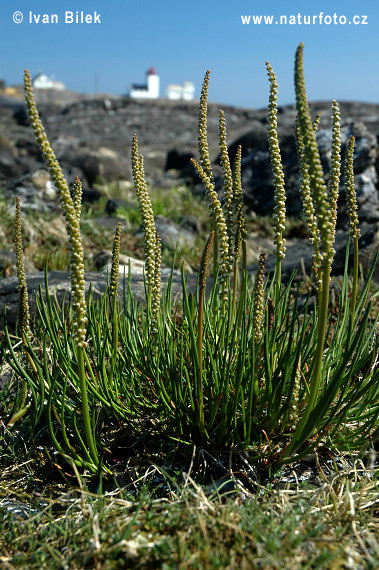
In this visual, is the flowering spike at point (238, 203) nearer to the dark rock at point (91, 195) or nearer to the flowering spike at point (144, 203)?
the flowering spike at point (144, 203)

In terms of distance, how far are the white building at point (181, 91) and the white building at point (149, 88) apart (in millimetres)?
2685

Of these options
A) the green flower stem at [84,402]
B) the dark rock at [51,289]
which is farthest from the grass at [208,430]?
the dark rock at [51,289]

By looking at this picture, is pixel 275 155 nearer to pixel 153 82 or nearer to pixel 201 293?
pixel 201 293

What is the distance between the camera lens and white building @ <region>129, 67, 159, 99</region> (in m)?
56.3

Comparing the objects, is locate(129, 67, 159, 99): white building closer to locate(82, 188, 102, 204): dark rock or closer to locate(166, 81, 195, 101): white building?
locate(166, 81, 195, 101): white building

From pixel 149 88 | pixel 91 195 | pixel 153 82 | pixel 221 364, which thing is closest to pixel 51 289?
pixel 221 364

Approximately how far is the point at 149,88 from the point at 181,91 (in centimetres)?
1087

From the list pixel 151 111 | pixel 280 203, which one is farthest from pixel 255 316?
pixel 151 111

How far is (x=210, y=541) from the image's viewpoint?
160cm

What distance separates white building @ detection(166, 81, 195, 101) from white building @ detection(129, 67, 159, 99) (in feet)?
8.81

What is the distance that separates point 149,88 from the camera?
191ft

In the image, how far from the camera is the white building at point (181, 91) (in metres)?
64.4

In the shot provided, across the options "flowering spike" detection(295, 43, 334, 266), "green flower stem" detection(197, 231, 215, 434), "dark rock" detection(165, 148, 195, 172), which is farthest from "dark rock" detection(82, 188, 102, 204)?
"flowering spike" detection(295, 43, 334, 266)

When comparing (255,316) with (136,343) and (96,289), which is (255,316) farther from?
(96,289)
